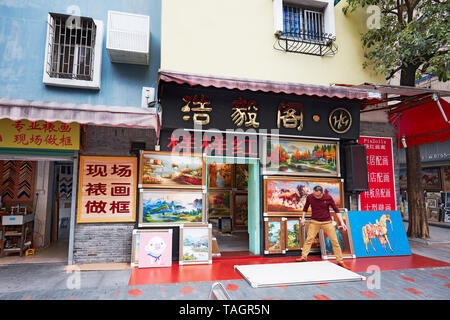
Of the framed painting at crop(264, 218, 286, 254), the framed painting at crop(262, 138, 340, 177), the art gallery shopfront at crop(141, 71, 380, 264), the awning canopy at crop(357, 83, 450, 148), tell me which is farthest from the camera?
the awning canopy at crop(357, 83, 450, 148)

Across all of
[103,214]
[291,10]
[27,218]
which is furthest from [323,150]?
[27,218]

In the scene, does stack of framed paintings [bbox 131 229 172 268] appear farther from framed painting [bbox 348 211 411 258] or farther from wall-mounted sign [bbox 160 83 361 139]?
framed painting [bbox 348 211 411 258]

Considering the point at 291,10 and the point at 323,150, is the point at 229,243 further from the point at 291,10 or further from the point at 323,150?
the point at 291,10

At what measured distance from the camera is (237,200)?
442 inches

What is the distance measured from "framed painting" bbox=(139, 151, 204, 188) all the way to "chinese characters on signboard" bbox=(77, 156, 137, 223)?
0.34m

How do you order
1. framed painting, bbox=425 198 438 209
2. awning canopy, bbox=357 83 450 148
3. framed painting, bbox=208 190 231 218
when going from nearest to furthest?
awning canopy, bbox=357 83 450 148 < framed painting, bbox=208 190 231 218 < framed painting, bbox=425 198 438 209

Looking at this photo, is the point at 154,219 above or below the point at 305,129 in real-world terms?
below

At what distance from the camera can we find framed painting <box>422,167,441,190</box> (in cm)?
1482

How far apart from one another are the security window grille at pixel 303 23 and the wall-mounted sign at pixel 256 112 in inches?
95.7

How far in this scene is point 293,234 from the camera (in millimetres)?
7230

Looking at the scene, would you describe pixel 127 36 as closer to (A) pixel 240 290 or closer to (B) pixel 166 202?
(B) pixel 166 202

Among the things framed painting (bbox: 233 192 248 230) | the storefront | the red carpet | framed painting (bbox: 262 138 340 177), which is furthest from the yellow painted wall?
framed painting (bbox: 233 192 248 230)

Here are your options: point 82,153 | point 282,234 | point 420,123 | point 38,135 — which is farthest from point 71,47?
point 420,123

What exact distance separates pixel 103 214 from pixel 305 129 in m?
5.62
